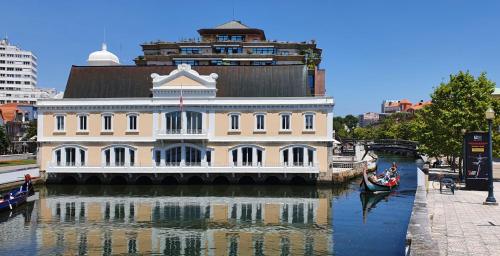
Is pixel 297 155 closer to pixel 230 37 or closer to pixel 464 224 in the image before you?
pixel 464 224

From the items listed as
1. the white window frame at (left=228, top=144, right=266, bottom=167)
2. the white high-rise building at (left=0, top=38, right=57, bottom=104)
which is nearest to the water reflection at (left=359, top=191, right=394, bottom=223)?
the white window frame at (left=228, top=144, right=266, bottom=167)

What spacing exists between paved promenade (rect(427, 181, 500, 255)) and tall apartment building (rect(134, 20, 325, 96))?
5887cm

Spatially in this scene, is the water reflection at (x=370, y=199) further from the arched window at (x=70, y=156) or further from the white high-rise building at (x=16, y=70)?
the white high-rise building at (x=16, y=70)

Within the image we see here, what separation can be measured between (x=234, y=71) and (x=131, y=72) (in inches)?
466

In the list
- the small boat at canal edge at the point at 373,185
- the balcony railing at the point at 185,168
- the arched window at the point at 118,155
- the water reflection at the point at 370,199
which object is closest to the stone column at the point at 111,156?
the arched window at the point at 118,155

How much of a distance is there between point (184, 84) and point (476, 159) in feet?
95.3

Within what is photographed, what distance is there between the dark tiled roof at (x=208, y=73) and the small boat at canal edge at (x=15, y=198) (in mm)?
18087

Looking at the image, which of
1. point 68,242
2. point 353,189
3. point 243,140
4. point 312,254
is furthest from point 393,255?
point 243,140

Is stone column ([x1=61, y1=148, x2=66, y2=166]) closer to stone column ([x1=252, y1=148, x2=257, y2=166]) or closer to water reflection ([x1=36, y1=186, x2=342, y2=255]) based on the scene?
water reflection ([x1=36, y1=186, x2=342, y2=255])

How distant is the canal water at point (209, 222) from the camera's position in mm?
25844

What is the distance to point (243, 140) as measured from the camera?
172 ft

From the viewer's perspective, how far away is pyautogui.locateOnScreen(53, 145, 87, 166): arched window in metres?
53.7

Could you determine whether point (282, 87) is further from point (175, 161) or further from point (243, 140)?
point (175, 161)

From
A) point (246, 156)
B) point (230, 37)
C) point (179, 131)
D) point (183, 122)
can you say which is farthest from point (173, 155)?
point (230, 37)
